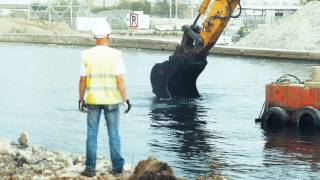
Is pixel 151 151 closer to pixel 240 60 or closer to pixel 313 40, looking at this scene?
pixel 240 60

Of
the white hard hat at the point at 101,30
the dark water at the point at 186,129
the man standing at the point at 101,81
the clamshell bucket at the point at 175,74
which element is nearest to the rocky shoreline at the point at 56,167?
the man standing at the point at 101,81

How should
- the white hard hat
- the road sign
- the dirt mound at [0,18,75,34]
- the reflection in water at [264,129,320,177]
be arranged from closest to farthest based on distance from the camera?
the white hard hat, the reflection in water at [264,129,320,177], the road sign, the dirt mound at [0,18,75,34]

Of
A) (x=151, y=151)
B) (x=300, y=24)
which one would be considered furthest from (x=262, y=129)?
(x=300, y=24)

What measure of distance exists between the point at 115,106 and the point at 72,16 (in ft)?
488

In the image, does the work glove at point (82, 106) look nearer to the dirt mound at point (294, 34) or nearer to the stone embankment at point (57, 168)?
the stone embankment at point (57, 168)

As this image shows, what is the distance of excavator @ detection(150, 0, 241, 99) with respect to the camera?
29172mm

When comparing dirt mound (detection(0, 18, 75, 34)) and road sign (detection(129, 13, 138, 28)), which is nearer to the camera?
road sign (detection(129, 13, 138, 28))

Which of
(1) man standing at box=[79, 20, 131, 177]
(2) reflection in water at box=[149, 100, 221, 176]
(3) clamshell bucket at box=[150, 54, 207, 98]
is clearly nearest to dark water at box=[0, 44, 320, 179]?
(2) reflection in water at box=[149, 100, 221, 176]

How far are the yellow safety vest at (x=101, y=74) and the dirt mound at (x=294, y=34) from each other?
55.6 metres

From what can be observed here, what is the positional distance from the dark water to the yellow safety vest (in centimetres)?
350

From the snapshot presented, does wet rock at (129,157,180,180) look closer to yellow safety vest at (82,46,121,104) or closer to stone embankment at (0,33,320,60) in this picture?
yellow safety vest at (82,46,121,104)

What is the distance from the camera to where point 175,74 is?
1164 inches

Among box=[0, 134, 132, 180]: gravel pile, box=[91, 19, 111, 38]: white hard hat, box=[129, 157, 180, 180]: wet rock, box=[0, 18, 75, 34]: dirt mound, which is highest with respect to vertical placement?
box=[91, 19, 111, 38]: white hard hat

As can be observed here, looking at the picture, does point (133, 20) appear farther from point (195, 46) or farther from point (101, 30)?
point (101, 30)
